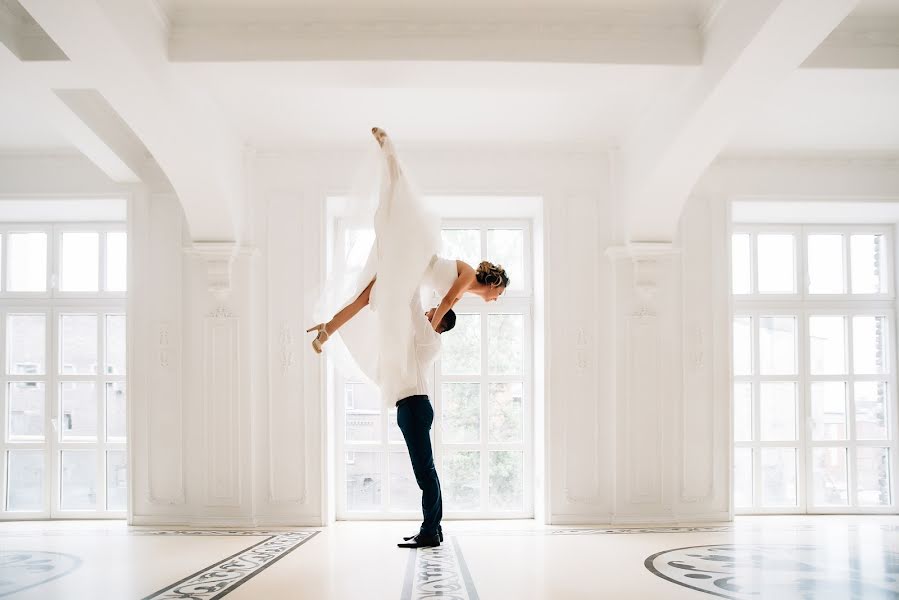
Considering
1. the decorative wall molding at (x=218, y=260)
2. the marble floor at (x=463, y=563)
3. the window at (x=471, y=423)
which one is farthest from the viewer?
the window at (x=471, y=423)

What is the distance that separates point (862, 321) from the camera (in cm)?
694

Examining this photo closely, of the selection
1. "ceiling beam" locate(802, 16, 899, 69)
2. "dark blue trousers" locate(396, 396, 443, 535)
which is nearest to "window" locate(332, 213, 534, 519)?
"dark blue trousers" locate(396, 396, 443, 535)

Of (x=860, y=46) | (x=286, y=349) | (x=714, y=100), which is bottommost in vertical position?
(x=286, y=349)

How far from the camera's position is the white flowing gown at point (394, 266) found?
3.82 meters

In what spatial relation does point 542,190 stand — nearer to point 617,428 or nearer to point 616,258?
point 616,258

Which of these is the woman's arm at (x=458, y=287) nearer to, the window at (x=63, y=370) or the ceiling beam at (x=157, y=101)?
the ceiling beam at (x=157, y=101)

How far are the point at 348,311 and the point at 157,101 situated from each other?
1.73 m

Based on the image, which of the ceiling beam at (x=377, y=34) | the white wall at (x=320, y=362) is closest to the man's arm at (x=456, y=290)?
the ceiling beam at (x=377, y=34)

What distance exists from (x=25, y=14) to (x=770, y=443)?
20.9 ft

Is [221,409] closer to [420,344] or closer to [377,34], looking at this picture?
[420,344]

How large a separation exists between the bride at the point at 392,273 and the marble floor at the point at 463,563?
1070mm

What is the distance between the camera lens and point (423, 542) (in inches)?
179

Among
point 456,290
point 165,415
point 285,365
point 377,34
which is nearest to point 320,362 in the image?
point 285,365

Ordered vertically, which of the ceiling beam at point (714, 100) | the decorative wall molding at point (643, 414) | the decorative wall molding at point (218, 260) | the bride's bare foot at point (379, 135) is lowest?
the decorative wall molding at point (643, 414)
